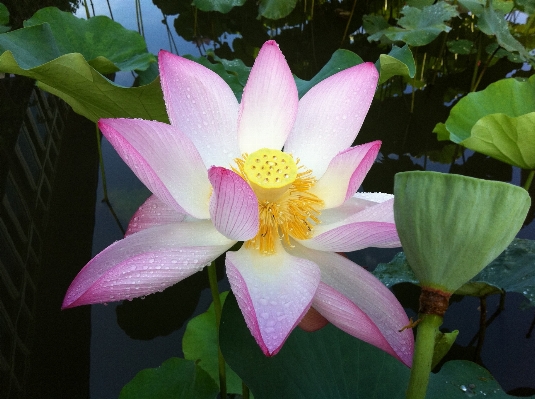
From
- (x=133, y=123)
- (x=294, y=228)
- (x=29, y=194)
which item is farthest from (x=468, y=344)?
(x=29, y=194)

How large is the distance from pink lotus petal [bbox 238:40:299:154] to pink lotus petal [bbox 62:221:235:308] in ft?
0.67

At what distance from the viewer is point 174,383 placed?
3.33 ft

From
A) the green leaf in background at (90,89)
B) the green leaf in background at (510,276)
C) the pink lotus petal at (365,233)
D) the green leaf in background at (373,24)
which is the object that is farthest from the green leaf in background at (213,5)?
the pink lotus petal at (365,233)

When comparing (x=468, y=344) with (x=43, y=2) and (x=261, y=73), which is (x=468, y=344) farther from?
(x=43, y=2)

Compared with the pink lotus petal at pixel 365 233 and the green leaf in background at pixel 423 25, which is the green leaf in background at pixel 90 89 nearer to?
the pink lotus petal at pixel 365 233

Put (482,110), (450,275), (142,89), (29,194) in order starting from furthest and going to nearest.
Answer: (29,194), (482,110), (142,89), (450,275)

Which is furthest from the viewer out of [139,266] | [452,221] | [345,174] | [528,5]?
[528,5]

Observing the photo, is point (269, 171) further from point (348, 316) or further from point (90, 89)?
point (90, 89)

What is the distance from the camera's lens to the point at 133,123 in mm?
541

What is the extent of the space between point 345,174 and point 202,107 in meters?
0.24

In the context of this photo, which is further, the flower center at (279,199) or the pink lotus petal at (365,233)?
the flower center at (279,199)

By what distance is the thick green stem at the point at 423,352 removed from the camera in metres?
0.41

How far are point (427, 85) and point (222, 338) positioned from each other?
2805 millimetres

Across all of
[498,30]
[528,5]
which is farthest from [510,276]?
[528,5]
